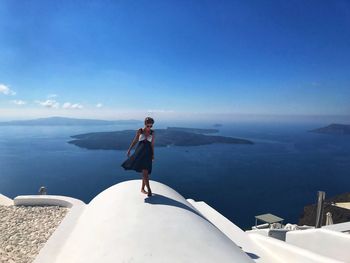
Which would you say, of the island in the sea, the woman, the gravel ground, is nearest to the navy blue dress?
the woman

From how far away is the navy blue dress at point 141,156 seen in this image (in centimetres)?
581

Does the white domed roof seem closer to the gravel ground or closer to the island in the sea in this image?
the gravel ground

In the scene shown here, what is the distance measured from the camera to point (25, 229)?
7.31 metres

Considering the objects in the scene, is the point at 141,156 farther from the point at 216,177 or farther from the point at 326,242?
the point at 216,177

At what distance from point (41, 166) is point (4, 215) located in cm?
9795

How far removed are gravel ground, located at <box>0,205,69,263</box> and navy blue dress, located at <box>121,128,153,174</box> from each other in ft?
8.68

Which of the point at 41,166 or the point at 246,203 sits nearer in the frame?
the point at 246,203

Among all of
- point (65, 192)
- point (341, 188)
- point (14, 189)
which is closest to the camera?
point (65, 192)

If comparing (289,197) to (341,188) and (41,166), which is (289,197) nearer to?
(341,188)

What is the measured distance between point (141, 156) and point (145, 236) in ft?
5.62

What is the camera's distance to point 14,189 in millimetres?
70750

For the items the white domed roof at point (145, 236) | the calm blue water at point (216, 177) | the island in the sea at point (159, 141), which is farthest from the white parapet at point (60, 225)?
the island in the sea at point (159, 141)

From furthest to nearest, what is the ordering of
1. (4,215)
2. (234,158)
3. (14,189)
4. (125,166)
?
(234,158)
(14,189)
(4,215)
(125,166)

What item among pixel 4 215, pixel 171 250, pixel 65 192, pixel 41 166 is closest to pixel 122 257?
pixel 171 250
